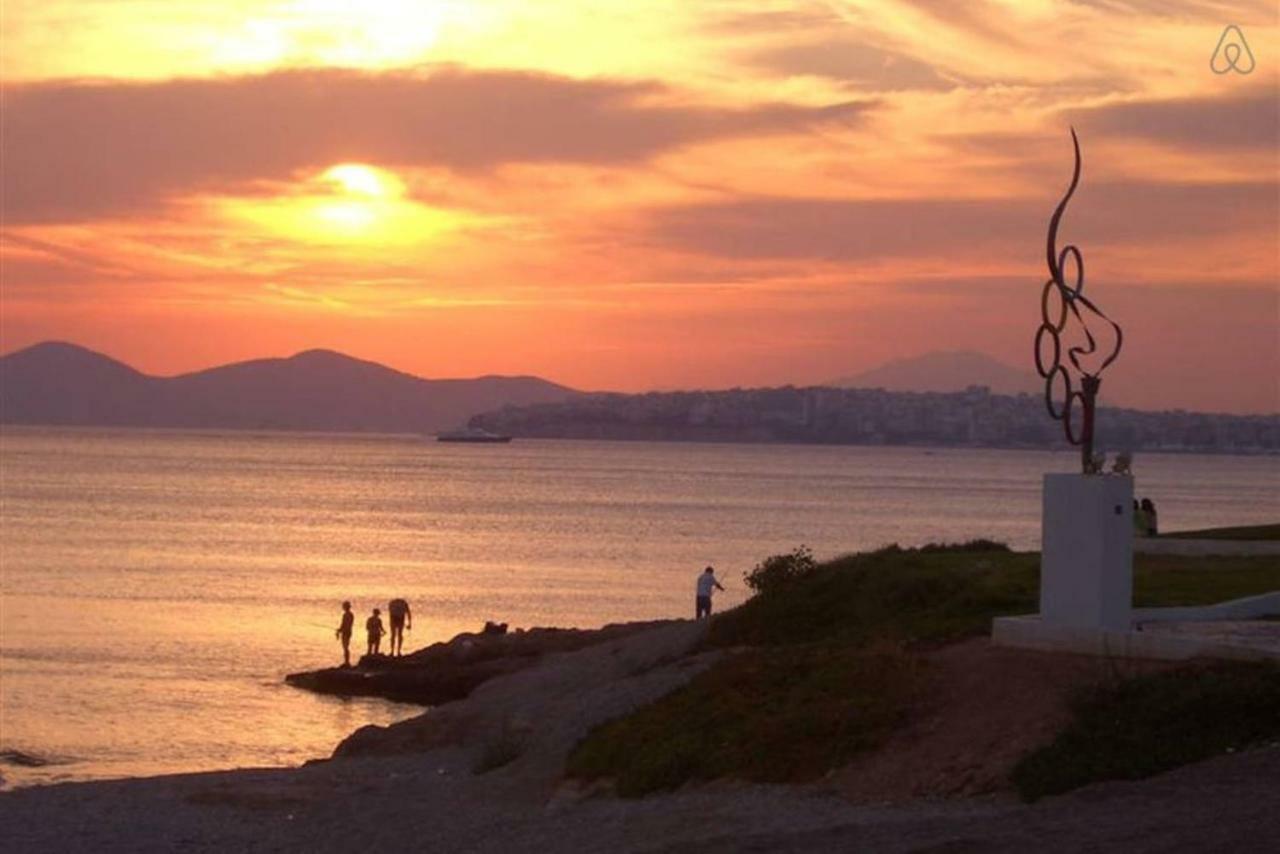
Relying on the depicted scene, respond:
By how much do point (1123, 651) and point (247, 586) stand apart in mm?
53682

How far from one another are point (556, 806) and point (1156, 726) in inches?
236

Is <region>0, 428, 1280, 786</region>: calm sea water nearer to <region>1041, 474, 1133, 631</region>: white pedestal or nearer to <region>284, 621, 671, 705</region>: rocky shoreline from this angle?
<region>284, 621, 671, 705</region>: rocky shoreline

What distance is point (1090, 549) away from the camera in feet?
57.2

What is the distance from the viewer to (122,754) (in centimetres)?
3164

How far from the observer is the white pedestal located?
1731 cm

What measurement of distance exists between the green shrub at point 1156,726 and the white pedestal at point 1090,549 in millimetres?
1177

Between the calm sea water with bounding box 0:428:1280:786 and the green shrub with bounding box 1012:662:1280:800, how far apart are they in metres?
17.3

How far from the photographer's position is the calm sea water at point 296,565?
3588 cm

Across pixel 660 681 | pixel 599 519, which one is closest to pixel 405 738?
pixel 660 681

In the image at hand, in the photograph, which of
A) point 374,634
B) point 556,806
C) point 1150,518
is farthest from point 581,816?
point 374,634

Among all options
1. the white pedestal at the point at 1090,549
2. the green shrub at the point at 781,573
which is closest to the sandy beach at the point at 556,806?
the green shrub at the point at 781,573

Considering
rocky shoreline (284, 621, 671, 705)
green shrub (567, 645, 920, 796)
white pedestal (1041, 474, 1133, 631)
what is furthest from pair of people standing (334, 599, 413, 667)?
white pedestal (1041, 474, 1133, 631)

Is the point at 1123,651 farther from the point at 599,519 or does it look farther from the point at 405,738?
the point at 599,519

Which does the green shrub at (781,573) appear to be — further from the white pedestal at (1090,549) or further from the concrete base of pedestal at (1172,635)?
the white pedestal at (1090,549)
